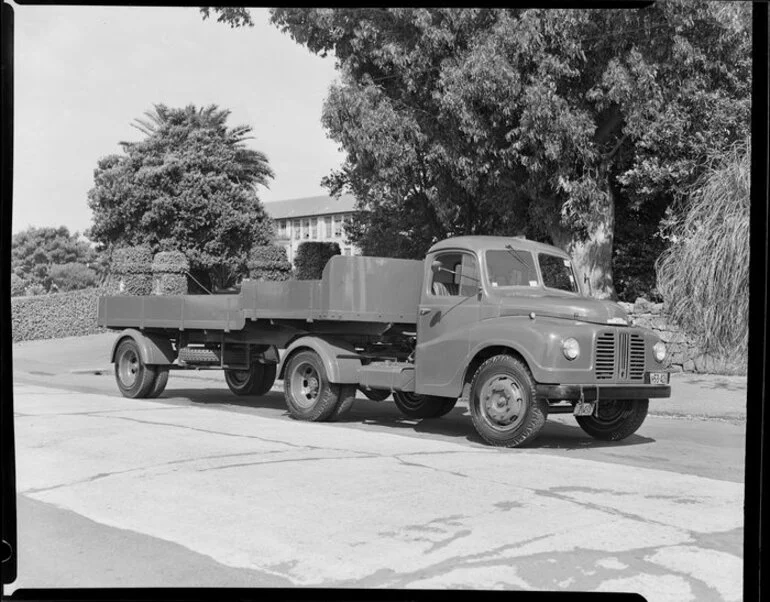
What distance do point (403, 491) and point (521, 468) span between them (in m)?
1.70

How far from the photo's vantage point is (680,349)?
19484 mm

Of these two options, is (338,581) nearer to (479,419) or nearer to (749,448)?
(749,448)

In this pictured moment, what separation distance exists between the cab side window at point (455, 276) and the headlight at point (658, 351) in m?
2.16

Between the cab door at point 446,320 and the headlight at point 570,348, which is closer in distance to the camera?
the headlight at point 570,348

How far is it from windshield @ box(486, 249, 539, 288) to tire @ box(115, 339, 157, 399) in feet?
21.8

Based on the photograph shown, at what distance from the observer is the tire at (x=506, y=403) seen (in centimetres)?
986

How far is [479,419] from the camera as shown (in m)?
10.3

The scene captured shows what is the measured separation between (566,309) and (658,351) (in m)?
1.20

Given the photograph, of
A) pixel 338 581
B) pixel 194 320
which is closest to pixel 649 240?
pixel 194 320

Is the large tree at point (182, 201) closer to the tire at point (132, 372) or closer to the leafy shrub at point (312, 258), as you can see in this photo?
the leafy shrub at point (312, 258)

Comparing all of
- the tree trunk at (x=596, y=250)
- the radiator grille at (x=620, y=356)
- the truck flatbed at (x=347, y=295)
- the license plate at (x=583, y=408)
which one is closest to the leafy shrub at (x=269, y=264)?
the tree trunk at (x=596, y=250)

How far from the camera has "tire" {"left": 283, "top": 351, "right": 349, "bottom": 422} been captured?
11977mm

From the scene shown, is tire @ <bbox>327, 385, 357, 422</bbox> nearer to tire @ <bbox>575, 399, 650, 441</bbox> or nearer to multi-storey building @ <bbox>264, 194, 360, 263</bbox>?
tire @ <bbox>575, 399, 650, 441</bbox>

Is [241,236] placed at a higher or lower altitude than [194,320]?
higher
